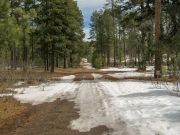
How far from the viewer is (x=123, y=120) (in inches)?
436

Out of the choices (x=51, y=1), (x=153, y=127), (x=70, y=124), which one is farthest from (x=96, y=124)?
(x=51, y=1)

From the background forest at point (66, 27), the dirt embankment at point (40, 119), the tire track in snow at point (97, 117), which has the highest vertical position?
the background forest at point (66, 27)

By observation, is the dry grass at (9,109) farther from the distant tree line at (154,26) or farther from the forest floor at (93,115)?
the distant tree line at (154,26)

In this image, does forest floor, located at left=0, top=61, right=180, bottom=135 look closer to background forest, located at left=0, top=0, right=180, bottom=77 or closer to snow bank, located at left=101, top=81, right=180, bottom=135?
snow bank, located at left=101, top=81, right=180, bottom=135

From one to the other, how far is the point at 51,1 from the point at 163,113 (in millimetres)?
37502

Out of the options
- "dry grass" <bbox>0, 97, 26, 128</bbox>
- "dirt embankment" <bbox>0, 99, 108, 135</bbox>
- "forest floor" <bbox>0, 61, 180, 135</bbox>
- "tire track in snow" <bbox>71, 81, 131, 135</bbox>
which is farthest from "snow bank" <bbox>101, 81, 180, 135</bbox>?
"dry grass" <bbox>0, 97, 26, 128</bbox>

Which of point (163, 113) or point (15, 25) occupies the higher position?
point (15, 25)

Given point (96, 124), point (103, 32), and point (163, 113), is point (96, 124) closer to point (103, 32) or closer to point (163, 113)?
point (163, 113)

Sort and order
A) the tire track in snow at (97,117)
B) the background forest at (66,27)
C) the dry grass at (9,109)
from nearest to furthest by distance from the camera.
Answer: the tire track in snow at (97,117) < the dry grass at (9,109) < the background forest at (66,27)

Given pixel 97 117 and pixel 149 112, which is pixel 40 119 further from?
pixel 149 112

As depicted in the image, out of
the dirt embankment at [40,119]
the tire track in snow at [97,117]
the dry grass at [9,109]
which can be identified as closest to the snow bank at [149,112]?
the tire track in snow at [97,117]

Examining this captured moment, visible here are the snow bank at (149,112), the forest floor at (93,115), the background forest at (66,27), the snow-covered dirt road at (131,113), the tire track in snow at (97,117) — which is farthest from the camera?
the background forest at (66,27)

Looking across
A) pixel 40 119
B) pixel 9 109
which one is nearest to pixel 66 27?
pixel 9 109

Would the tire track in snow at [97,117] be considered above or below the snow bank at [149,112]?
below
